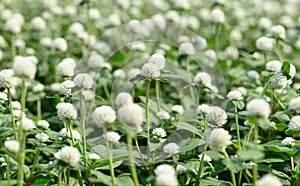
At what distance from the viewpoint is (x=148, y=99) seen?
6.84 ft

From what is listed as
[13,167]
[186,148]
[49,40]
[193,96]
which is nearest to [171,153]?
[186,148]

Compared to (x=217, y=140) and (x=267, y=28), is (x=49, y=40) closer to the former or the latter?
(x=267, y=28)

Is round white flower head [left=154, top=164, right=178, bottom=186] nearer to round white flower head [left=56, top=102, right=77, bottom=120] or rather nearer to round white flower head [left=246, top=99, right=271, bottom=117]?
round white flower head [left=246, top=99, right=271, bottom=117]

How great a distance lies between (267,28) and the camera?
377cm

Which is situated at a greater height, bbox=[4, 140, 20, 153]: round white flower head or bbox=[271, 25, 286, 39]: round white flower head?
bbox=[271, 25, 286, 39]: round white flower head

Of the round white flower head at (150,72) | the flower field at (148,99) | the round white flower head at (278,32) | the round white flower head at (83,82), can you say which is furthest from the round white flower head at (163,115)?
the round white flower head at (278,32)

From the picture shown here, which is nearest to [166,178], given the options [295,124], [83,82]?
[83,82]

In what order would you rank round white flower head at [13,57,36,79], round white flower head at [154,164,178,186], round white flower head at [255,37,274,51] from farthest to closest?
round white flower head at [255,37,274,51], round white flower head at [13,57,36,79], round white flower head at [154,164,178,186]

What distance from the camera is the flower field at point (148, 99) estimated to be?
5.22ft

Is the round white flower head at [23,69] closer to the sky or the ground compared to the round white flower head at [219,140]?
closer to the sky

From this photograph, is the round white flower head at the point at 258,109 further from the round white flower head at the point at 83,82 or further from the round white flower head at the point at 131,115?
the round white flower head at the point at 83,82

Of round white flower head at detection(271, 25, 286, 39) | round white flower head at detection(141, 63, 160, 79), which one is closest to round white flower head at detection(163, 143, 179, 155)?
round white flower head at detection(141, 63, 160, 79)

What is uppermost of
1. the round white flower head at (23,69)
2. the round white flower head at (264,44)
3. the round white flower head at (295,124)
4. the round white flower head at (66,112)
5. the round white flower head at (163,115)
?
the round white flower head at (264,44)

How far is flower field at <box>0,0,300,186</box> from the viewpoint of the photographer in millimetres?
1592
